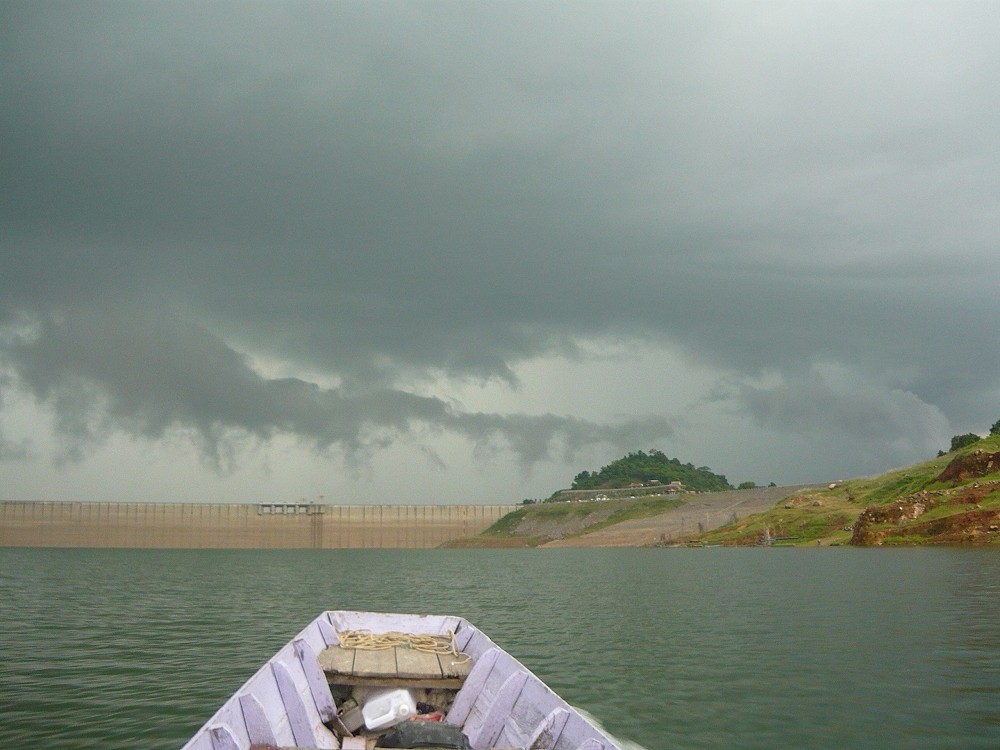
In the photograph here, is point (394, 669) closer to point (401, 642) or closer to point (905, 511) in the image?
point (401, 642)

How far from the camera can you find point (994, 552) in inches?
3233

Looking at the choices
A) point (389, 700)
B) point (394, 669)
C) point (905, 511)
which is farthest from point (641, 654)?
point (905, 511)

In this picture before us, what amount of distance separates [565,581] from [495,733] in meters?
63.1

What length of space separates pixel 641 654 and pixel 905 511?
101 m

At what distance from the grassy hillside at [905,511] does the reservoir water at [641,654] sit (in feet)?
151

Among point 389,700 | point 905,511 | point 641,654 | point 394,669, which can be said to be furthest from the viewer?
point 905,511

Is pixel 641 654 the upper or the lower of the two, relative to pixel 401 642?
lower

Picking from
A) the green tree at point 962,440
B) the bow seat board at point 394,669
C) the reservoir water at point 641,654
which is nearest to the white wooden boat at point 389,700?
the bow seat board at point 394,669

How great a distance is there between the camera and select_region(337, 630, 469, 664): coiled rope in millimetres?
18984

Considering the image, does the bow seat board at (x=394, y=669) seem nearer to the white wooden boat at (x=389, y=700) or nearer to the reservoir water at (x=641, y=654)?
the white wooden boat at (x=389, y=700)

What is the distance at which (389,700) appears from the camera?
15.7m

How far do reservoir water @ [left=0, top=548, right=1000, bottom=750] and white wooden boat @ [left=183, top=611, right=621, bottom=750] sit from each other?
4.26 m

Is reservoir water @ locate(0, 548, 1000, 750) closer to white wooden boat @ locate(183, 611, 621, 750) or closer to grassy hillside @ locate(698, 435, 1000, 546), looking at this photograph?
white wooden boat @ locate(183, 611, 621, 750)

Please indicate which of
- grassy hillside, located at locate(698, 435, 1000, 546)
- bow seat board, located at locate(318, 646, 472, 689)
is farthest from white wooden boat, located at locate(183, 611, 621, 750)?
grassy hillside, located at locate(698, 435, 1000, 546)
